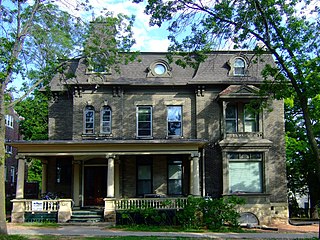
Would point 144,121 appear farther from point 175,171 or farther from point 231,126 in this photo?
point 231,126

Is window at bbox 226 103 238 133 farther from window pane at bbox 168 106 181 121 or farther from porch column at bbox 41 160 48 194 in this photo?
porch column at bbox 41 160 48 194

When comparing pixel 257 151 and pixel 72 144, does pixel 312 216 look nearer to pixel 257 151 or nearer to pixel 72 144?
pixel 257 151

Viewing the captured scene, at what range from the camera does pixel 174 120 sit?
25.0m

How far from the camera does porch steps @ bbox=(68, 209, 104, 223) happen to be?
21359 mm

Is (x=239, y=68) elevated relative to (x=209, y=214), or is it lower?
elevated

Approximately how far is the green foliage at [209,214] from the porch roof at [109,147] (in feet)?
10.8

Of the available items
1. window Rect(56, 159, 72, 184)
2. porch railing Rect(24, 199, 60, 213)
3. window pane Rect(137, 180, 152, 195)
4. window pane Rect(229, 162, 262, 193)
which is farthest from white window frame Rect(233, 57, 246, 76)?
porch railing Rect(24, 199, 60, 213)

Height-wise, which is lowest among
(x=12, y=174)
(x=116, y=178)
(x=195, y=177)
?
(x=12, y=174)

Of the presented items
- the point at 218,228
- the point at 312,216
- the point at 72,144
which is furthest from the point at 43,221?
the point at 312,216

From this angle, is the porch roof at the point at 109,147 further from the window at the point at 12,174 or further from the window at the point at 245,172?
the window at the point at 12,174

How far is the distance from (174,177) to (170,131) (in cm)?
273

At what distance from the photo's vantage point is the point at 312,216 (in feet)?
104

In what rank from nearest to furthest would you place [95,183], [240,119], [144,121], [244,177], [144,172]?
[244,177], [240,119], [144,172], [95,183], [144,121]

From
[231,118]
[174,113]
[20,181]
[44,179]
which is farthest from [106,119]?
[231,118]
